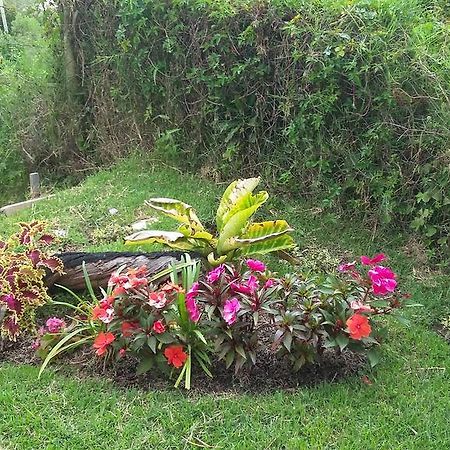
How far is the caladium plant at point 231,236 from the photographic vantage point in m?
3.18

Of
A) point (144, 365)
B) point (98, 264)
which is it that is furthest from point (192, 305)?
point (98, 264)

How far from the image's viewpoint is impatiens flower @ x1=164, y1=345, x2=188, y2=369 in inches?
105

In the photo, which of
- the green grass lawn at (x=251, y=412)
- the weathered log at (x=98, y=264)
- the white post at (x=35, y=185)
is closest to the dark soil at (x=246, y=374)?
the green grass lawn at (x=251, y=412)

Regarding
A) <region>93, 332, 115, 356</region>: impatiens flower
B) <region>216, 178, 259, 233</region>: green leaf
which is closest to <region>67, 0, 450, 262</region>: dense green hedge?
<region>216, 178, 259, 233</region>: green leaf

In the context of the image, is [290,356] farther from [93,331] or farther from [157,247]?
[157,247]

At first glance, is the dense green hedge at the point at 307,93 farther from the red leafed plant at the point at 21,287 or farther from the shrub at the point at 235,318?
the red leafed plant at the point at 21,287

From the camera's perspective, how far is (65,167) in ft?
20.8

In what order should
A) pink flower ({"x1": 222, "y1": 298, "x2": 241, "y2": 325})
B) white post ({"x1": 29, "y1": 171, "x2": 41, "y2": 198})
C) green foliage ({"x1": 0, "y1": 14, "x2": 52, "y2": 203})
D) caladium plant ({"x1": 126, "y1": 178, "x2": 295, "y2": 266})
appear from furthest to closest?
1. green foliage ({"x1": 0, "y1": 14, "x2": 52, "y2": 203})
2. white post ({"x1": 29, "y1": 171, "x2": 41, "y2": 198})
3. caladium plant ({"x1": 126, "y1": 178, "x2": 295, "y2": 266})
4. pink flower ({"x1": 222, "y1": 298, "x2": 241, "y2": 325})

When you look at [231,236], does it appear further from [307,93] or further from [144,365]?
[307,93]

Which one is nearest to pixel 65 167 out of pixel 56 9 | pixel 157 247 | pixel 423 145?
pixel 56 9

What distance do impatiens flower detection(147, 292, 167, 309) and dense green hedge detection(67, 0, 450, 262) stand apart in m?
1.90

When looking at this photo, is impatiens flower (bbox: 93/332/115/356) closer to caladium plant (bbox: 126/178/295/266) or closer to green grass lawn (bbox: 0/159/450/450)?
green grass lawn (bbox: 0/159/450/450)

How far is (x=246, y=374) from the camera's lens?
2.80m

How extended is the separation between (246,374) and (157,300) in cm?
58
